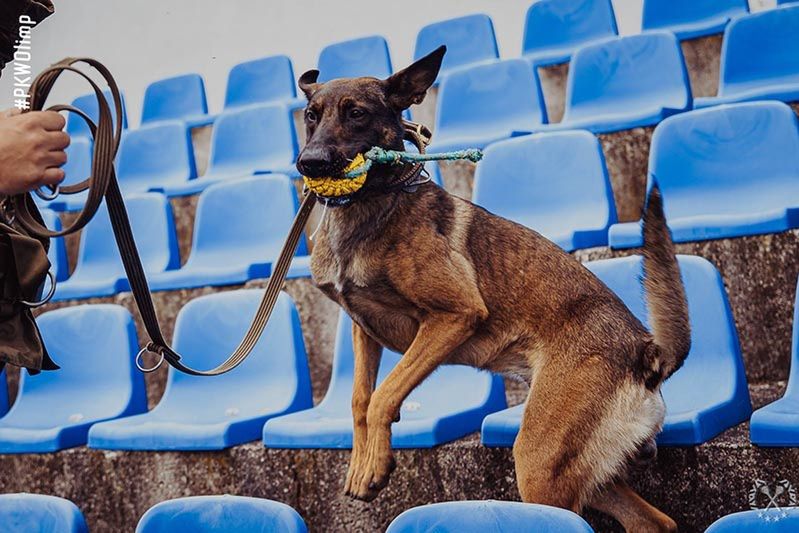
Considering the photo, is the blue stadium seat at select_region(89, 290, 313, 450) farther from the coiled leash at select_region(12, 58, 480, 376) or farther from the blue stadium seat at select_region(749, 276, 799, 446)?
the blue stadium seat at select_region(749, 276, 799, 446)

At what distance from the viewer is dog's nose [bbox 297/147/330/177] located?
6.50 feet

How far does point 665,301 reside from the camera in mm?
2201

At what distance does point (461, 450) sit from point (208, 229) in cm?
226

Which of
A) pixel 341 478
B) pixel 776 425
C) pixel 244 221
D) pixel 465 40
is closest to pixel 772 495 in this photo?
pixel 776 425

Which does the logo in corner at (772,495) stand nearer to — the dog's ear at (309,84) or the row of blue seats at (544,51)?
the dog's ear at (309,84)

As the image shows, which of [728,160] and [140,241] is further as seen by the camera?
[140,241]

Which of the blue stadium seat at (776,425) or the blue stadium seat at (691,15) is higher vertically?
the blue stadium seat at (691,15)

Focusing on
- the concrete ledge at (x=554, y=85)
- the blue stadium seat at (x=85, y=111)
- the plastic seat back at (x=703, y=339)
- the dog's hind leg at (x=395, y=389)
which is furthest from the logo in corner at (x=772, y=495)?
the blue stadium seat at (x=85, y=111)

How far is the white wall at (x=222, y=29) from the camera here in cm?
571

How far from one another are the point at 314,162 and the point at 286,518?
2.37 feet

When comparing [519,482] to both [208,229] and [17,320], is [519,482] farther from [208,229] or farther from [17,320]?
[208,229]

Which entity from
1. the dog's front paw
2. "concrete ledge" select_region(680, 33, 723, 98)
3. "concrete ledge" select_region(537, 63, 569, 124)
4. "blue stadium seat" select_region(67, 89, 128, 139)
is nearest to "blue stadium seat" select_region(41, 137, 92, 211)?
"blue stadium seat" select_region(67, 89, 128, 139)

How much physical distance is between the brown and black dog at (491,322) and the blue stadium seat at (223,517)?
31 centimetres

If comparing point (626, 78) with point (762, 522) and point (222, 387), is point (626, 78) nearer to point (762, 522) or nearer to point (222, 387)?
point (222, 387)
